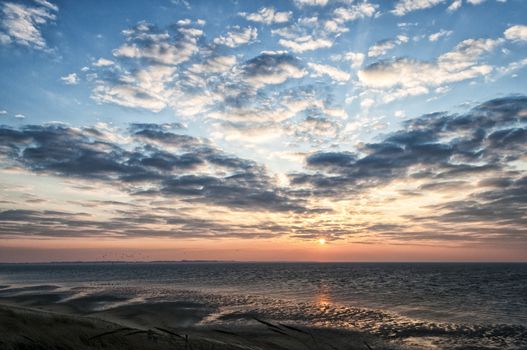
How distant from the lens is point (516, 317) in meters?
32.7

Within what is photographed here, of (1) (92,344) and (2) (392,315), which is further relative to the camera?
(2) (392,315)

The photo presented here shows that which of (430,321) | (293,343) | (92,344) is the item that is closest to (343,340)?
(293,343)

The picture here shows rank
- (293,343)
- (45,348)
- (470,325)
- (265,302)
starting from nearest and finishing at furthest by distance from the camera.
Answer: (45,348), (293,343), (470,325), (265,302)

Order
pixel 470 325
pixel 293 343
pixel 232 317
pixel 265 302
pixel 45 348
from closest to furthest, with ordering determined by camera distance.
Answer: pixel 45 348 < pixel 293 343 < pixel 470 325 < pixel 232 317 < pixel 265 302

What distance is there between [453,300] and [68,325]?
44070 mm

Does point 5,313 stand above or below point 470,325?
above

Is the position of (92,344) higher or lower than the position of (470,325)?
higher

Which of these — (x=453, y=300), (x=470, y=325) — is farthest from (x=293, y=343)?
(x=453, y=300)

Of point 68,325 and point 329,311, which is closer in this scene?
point 68,325

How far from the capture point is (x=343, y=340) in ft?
78.1

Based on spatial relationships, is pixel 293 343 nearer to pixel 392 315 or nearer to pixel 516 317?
pixel 392 315

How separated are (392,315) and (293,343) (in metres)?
15.5

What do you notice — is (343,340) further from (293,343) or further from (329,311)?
(329,311)

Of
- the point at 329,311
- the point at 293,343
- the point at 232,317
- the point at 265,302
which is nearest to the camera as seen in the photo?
the point at 293,343
